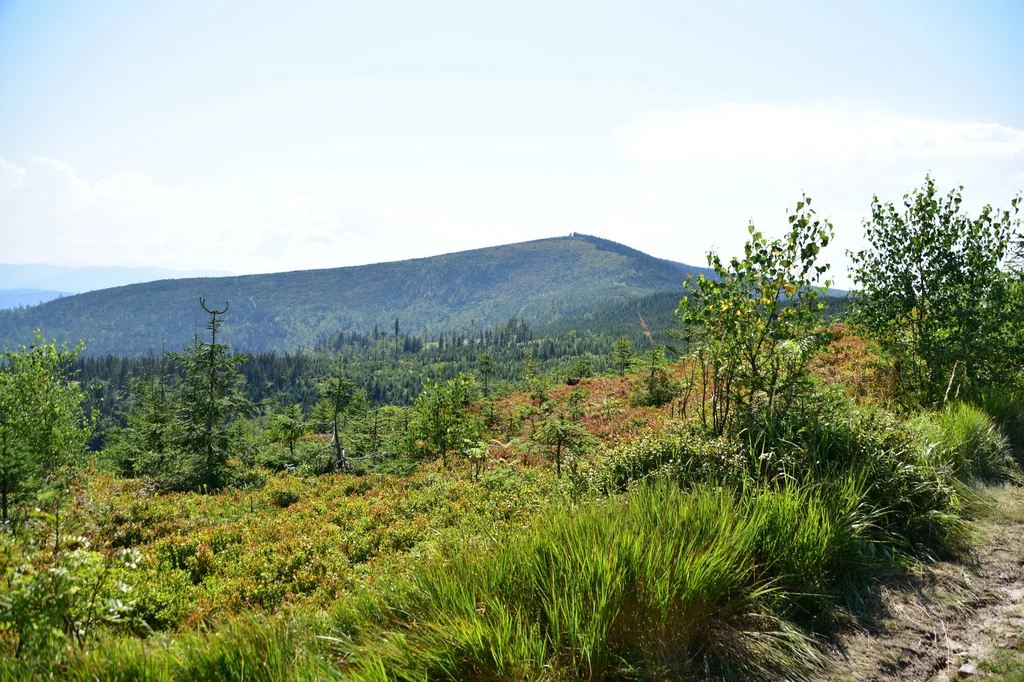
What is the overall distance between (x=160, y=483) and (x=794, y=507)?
23.8 m

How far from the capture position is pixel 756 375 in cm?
581

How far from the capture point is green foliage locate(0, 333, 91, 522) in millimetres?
12625

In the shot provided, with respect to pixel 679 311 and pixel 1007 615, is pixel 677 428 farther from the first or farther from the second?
pixel 1007 615

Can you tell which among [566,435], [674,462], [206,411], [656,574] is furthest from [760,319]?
[206,411]

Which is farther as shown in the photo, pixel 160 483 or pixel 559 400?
pixel 559 400

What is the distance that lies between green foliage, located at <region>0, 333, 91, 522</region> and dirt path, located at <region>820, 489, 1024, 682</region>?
17.5m

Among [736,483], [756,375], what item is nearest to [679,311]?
[756,375]

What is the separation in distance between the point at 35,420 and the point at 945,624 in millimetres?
19767

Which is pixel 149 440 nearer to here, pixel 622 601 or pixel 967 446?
pixel 622 601

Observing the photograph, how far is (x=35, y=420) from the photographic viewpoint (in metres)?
13.8

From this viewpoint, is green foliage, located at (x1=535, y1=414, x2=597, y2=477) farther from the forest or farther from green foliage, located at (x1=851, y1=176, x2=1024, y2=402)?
green foliage, located at (x1=851, y1=176, x2=1024, y2=402)

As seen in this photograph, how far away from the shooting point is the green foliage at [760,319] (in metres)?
5.71

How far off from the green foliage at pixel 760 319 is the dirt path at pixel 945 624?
6.83ft

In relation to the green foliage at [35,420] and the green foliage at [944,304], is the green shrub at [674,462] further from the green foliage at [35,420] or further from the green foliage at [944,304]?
the green foliage at [35,420]
